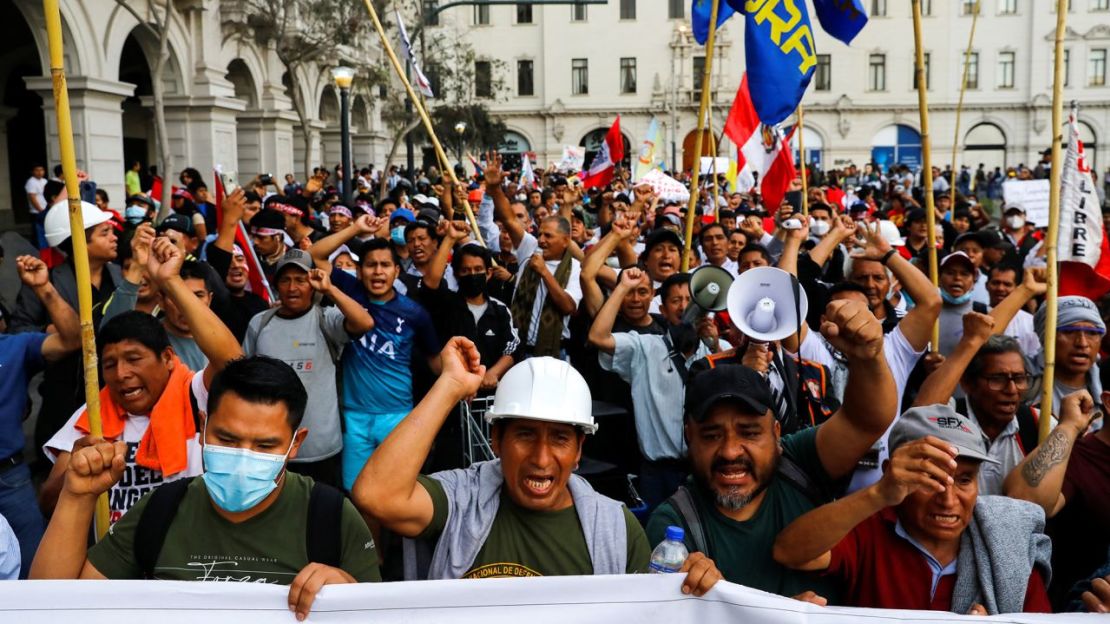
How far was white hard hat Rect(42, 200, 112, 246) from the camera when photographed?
5.17 metres

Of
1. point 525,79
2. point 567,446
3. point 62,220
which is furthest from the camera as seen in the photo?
point 525,79

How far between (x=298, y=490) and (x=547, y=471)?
0.75 metres

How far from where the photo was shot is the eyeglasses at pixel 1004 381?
12.0ft

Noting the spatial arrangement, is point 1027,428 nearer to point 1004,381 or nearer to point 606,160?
point 1004,381

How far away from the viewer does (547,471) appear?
8.69ft

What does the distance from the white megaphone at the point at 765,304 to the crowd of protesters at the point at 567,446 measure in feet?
0.26

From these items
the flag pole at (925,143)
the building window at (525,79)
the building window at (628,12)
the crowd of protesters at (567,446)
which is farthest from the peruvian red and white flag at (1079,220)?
the building window at (525,79)

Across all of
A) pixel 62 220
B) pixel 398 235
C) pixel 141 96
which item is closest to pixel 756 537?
pixel 62 220

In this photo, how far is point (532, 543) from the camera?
2646 millimetres

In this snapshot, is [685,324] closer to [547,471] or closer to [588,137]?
[547,471]

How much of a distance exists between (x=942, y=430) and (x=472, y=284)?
12.3ft

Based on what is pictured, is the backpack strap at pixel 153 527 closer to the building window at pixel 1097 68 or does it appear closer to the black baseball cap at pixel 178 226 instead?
the black baseball cap at pixel 178 226

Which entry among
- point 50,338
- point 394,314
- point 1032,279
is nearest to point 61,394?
point 50,338

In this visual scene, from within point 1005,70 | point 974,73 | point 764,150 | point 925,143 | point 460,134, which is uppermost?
point 1005,70
